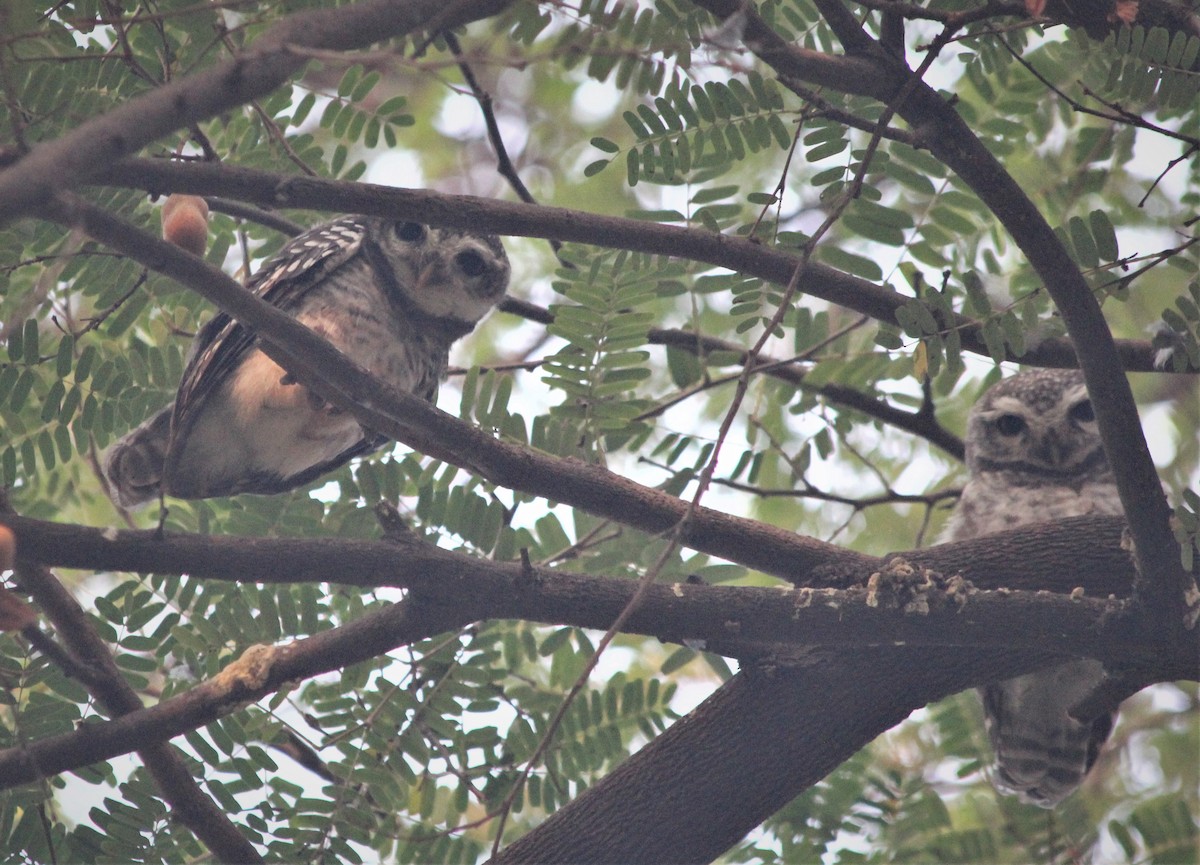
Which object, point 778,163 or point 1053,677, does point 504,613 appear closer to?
point 1053,677

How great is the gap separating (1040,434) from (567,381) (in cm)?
195

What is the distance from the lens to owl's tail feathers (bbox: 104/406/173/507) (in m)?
3.17

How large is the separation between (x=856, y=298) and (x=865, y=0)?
65 cm

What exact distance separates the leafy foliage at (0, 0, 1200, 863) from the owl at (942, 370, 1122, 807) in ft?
0.51

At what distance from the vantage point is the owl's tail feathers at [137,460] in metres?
3.17


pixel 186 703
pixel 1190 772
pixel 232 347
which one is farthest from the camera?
pixel 1190 772

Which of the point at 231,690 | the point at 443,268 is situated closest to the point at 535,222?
the point at 231,690

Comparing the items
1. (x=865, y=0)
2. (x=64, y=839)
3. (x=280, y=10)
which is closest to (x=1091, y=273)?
(x=865, y=0)

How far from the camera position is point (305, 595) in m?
2.83

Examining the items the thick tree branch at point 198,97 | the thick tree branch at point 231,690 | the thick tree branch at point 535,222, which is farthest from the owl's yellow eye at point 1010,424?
the thick tree branch at point 198,97

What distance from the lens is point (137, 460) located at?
125 inches

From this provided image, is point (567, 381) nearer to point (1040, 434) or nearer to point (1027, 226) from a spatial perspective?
point (1027, 226)

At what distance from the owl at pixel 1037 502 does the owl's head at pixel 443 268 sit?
171cm

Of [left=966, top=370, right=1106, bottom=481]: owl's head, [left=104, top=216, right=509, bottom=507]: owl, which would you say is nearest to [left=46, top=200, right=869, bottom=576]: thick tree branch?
[left=104, top=216, right=509, bottom=507]: owl
